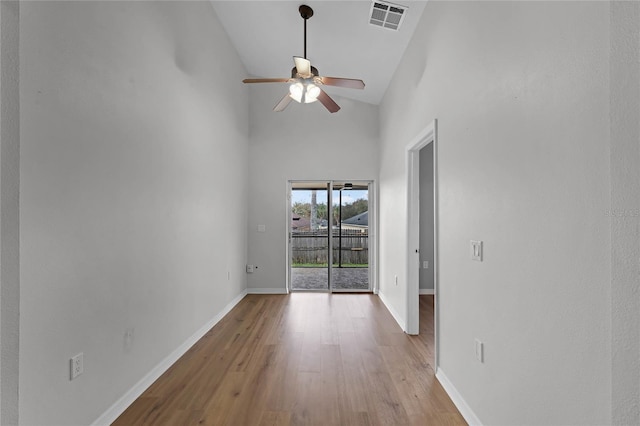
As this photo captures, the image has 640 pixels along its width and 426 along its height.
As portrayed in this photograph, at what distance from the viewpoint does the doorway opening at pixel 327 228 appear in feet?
17.0

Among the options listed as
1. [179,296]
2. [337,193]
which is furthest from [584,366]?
[337,193]

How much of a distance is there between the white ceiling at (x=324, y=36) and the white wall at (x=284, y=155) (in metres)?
Result: 0.67

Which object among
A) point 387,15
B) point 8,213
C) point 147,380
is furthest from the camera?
point 387,15

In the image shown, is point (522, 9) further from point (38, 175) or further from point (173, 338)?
point (173, 338)

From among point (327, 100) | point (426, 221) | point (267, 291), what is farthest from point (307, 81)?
point (267, 291)

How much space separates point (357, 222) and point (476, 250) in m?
3.44

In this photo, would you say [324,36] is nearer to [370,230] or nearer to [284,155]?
[284,155]

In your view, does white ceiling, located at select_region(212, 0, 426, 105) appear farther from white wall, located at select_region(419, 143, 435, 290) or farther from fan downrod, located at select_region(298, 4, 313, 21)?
white wall, located at select_region(419, 143, 435, 290)

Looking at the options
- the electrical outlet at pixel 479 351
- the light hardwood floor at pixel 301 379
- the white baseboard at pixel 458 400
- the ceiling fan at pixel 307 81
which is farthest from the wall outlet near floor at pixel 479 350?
the ceiling fan at pixel 307 81

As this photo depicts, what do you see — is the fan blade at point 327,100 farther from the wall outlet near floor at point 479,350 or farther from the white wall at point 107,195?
the wall outlet near floor at point 479,350

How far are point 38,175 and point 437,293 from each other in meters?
2.63

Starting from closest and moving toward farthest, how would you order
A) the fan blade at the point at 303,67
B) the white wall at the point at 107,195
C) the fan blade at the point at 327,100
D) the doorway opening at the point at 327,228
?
the white wall at the point at 107,195, the fan blade at the point at 303,67, the fan blade at the point at 327,100, the doorway opening at the point at 327,228

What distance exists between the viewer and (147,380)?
2.20 m

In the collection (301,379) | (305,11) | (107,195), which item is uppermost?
(305,11)
